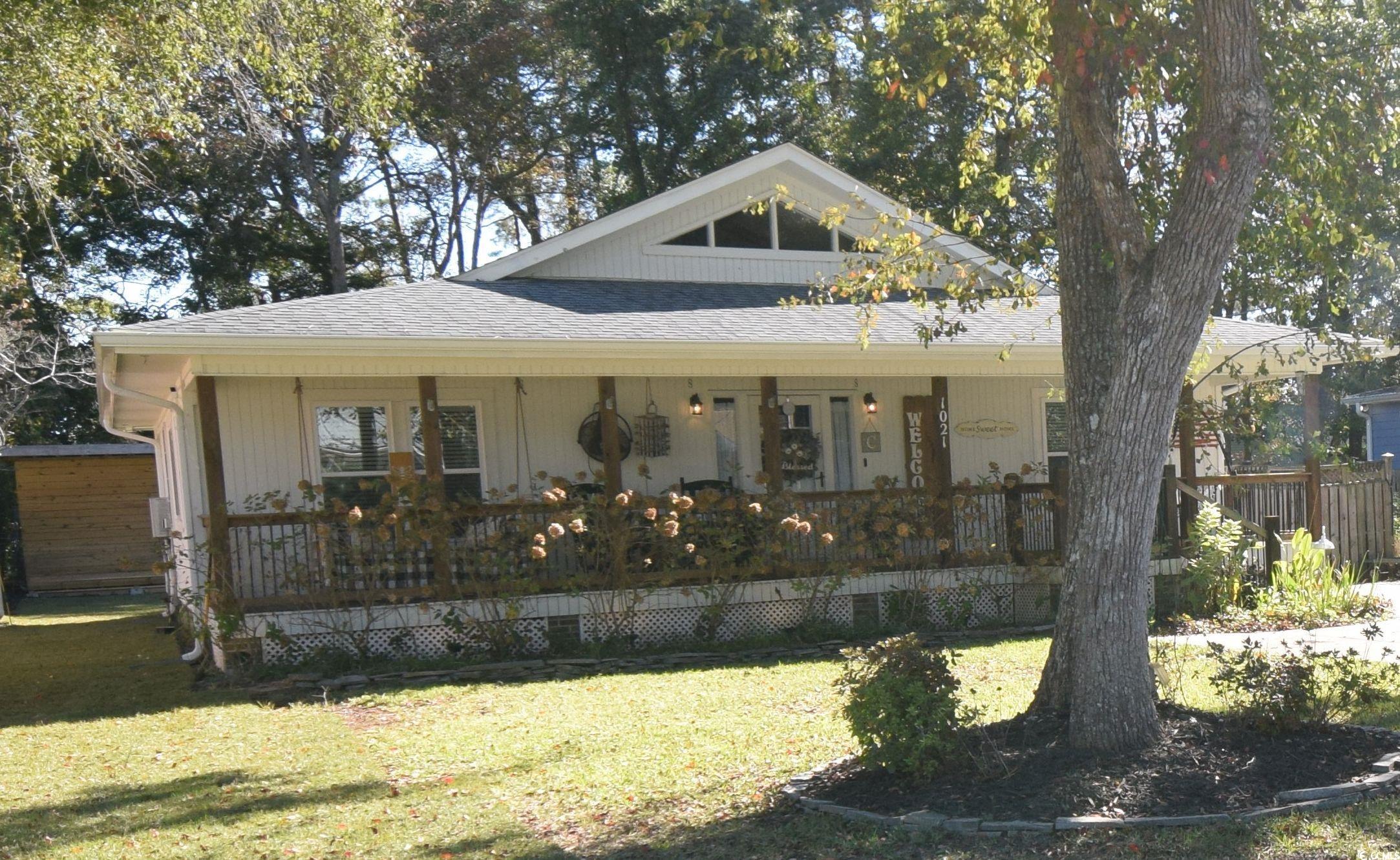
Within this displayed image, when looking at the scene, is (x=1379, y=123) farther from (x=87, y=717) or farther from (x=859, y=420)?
(x=87, y=717)

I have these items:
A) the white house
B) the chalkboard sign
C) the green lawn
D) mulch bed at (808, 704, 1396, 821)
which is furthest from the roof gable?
mulch bed at (808, 704, 1396, 821)

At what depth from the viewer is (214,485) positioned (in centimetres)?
1027

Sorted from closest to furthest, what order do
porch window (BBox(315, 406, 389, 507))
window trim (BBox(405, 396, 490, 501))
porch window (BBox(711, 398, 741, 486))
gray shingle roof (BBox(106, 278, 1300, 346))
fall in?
gray shingle roof (BBox(106, 278, 1300, 346))
porch window (BBox(315, 406, 389, 507))
window trim (BBox(405, 396, 490, 501))
porch window (BBox(711, 398, 741, 486))

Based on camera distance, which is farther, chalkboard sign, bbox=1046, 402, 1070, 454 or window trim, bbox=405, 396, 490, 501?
chalkboard sign, bbox=1046, 402, 1070, 454

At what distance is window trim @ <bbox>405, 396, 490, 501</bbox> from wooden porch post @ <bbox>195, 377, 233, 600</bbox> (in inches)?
88.8

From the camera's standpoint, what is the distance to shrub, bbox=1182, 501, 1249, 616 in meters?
11.9

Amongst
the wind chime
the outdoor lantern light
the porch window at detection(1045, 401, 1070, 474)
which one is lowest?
the outdoor lantern light

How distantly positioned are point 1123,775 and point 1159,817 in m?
0.38

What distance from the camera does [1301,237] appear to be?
759cm

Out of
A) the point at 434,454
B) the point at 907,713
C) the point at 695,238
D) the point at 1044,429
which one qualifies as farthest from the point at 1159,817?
the point at 695,238

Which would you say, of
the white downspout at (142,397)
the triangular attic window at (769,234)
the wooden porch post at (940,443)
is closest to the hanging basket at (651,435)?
the triangular attic window at (769,234)

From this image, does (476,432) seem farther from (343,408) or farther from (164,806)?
(164,806)

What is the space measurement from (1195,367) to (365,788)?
702cm

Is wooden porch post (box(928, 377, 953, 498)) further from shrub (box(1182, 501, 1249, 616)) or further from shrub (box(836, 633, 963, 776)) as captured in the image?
shrub (box(836, 633, 963, 776))
